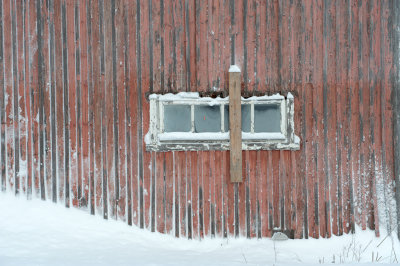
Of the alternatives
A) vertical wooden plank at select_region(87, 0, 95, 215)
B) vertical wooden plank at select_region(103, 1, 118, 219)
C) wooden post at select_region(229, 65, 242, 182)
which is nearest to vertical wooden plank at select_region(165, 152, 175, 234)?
vertical wooden plank at select_region(103, 1, 118, 219)

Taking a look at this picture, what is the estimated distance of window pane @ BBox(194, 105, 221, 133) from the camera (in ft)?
17.3

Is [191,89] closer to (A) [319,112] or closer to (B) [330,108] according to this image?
(A) [319,112]

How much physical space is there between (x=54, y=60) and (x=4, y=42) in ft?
2.63

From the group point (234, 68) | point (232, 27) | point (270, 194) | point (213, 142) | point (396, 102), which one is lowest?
point (270, 194)

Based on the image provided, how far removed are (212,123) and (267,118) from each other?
842mm

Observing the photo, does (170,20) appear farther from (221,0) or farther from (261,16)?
(261,16)

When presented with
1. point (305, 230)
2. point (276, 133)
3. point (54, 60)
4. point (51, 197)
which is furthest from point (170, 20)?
point (305, 230)

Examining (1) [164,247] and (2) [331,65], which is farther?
(2) [331,65]

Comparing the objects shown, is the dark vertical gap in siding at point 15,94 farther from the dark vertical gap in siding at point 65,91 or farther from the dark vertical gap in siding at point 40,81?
the dark vertical gap in siding at point 65,91

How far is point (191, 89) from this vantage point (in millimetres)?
5285

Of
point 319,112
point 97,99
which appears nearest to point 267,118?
point 319,112

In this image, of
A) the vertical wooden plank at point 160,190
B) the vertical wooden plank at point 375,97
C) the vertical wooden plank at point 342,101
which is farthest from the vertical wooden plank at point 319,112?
the vertical wooden plank at point 160,190

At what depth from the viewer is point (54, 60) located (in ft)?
17.3

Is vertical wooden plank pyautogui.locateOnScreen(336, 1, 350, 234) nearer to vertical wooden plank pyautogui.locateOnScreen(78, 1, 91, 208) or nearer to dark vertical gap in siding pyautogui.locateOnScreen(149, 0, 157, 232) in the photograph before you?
dark vertical gap in siding pyautogui.locateOnScreen(149, 0, 157, 232)
